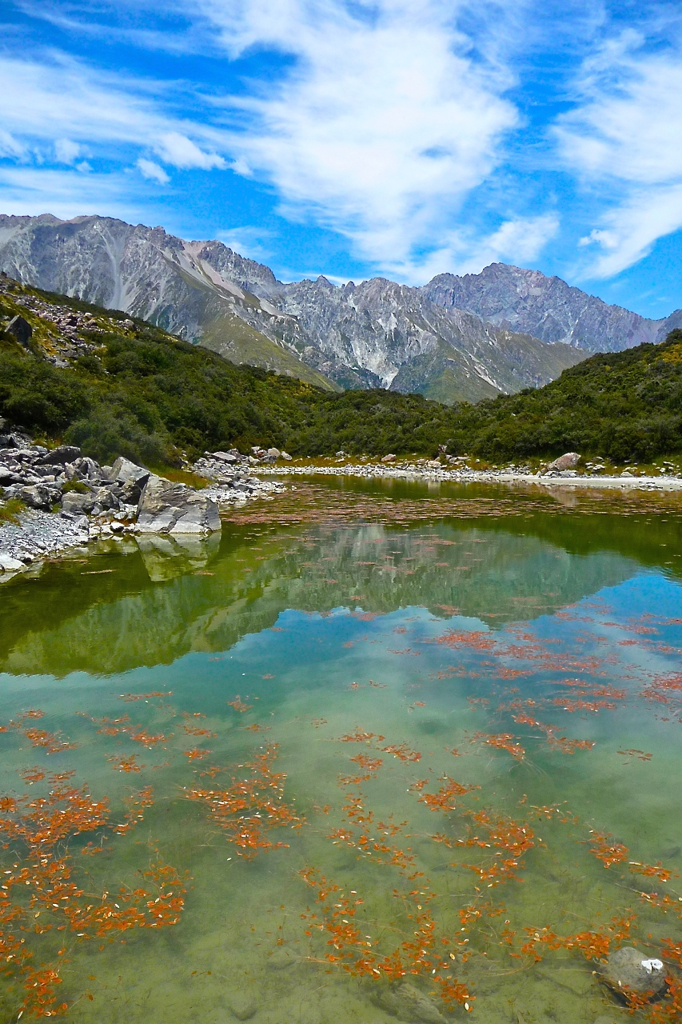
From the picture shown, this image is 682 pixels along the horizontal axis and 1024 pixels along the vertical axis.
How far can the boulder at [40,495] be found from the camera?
33.2m

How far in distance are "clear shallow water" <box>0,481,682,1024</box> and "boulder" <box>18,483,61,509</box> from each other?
46.3ft

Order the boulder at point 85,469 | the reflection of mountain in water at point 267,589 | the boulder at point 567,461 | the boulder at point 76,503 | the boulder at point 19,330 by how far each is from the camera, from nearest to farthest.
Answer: the reflection of mountain in water at point 267,589 < the boulder at point 76,503 < the boulder at point 85,469 < the boulder at point 19,330 < the boulder at point 567,461

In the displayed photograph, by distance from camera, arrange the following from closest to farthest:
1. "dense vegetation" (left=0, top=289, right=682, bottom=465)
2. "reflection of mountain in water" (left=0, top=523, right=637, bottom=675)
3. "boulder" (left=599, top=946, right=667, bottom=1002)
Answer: "boulder" (left=599, top=946, right=667, bottom=1002)
"reflection of mountain in water" (left=0, top=523, right=637, bottom=675)
"dense vegetation" (left=0, top=289, right=682, bottom=465)

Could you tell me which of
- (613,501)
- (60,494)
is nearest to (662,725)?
(60,494)

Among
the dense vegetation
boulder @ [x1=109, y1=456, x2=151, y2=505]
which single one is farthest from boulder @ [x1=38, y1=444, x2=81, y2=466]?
the dense vegetation

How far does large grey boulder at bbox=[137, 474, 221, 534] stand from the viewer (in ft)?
122

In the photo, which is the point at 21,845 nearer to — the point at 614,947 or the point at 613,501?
the point at 614,947

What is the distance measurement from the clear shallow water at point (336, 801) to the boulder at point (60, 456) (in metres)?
21.6

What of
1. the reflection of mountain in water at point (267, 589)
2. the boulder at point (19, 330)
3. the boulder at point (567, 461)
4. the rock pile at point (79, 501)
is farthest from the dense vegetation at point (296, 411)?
the reflection of mountain in water at point (267, 589)

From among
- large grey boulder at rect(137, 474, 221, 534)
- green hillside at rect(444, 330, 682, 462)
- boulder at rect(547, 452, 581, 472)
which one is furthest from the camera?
boulder at rect(547, 452, 581, 472)

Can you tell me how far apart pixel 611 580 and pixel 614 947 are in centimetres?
2068

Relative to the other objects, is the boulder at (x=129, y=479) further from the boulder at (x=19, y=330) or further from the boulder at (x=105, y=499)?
the boulder at (x=19, y=330)

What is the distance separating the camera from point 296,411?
15400 cm

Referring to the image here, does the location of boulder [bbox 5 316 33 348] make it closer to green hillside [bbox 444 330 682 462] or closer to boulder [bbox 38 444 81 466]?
boulder [bbox 38 444 81 466]
